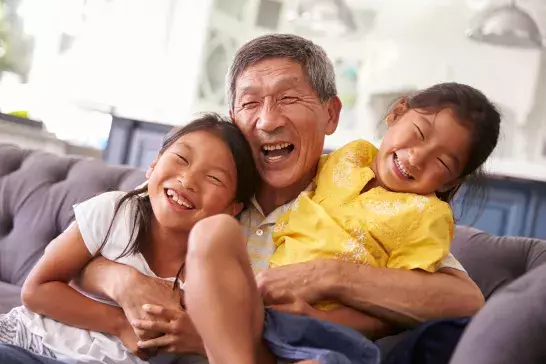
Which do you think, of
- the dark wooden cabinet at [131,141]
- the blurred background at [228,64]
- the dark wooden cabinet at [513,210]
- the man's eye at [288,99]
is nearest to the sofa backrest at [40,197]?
the man's eye at [288,99]

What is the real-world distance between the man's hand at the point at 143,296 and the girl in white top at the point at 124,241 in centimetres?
3

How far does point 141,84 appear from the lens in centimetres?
342

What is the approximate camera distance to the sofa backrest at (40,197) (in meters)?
1.81

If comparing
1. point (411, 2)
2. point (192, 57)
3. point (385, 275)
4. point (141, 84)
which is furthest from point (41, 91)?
point (385, 275)

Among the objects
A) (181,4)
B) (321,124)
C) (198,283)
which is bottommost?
(198,283)

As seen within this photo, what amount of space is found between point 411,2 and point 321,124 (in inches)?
71.5

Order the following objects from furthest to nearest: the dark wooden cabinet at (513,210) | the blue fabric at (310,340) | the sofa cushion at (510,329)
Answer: the dark wooden cabinet at (513,210) → the blue fabric at (310,340) → the sofa cushion at (510,329)

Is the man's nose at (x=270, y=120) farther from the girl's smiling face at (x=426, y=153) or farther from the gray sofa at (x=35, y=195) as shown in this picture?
the gray sofa at (x=35, y=195)

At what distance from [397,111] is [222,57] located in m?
2.04

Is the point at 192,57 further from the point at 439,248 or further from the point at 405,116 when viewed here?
the point at 439,248

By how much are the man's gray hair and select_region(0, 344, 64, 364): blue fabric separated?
Result: 702 mm

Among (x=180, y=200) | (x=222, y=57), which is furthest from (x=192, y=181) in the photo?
(x=222, y=57)

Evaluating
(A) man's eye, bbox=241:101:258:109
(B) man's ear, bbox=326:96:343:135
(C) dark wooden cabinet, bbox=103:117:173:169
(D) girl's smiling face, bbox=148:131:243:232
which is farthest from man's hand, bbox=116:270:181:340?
(C) dark wooden cabinet, bbox=103:117:173:169

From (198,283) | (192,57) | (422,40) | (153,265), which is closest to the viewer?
(198,283)
